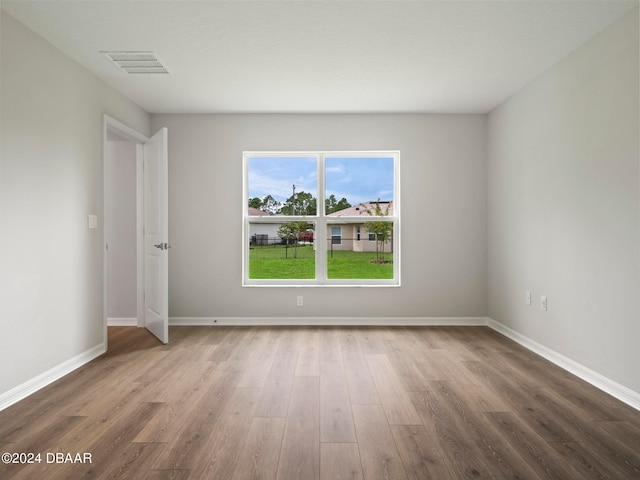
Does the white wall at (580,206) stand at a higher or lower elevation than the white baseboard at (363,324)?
higher

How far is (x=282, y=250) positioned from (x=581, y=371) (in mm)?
3162

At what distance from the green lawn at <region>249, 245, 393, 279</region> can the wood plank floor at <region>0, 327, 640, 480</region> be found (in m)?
1.28

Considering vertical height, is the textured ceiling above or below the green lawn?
above

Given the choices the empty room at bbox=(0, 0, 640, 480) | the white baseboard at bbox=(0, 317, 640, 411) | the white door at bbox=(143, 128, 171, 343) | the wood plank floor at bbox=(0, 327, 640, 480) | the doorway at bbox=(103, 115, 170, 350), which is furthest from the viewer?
the doorway at bbox=(103, 115, 170, 350)

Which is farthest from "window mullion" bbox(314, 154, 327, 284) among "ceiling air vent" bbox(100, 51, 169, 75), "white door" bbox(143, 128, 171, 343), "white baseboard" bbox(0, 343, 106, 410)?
"white baseboard" bbox(0, 343, 106, 410)

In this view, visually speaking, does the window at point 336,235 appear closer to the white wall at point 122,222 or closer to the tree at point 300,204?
the tree at point 300,204

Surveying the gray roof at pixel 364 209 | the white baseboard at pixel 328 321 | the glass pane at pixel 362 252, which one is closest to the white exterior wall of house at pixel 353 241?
the glass pane at pixel 362 252

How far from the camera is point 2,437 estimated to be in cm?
204

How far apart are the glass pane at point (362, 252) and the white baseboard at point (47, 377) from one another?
256 cm

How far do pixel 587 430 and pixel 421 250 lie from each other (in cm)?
263

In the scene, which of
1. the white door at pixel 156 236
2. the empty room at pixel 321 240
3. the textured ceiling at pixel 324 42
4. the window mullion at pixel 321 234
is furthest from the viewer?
the window mullion at pixel 321 234

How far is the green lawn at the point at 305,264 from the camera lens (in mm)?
4695

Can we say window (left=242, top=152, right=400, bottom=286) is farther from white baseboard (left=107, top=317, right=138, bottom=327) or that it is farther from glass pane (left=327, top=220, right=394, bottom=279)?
white baseboard (left=107, top=317, right=138, bottom=327)

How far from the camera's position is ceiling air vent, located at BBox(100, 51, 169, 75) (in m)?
3.03
